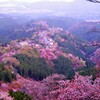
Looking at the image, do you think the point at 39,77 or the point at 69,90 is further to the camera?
the point at 39,77

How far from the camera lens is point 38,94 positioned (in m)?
34.2

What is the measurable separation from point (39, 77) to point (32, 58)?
102 feet

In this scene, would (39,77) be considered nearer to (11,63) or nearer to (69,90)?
(11,63)

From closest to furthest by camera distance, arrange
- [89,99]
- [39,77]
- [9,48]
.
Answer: [89,99], [39,77], [9,48]

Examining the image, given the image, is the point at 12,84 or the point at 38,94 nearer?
the point at 38,94

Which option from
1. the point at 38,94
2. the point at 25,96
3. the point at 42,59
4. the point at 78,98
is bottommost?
the point at 42,59

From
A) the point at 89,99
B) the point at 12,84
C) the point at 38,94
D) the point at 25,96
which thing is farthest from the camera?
the point at 12,84

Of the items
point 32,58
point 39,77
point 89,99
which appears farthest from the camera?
point 32,58

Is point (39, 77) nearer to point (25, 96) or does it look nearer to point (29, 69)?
point (29, 69)

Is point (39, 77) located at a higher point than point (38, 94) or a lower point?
lower

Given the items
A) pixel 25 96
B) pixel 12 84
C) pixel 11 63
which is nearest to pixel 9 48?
pixel 11 63

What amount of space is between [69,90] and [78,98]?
28.0 inches

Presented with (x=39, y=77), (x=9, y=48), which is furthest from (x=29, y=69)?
(x=9, y=48)

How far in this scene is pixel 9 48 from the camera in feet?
603
